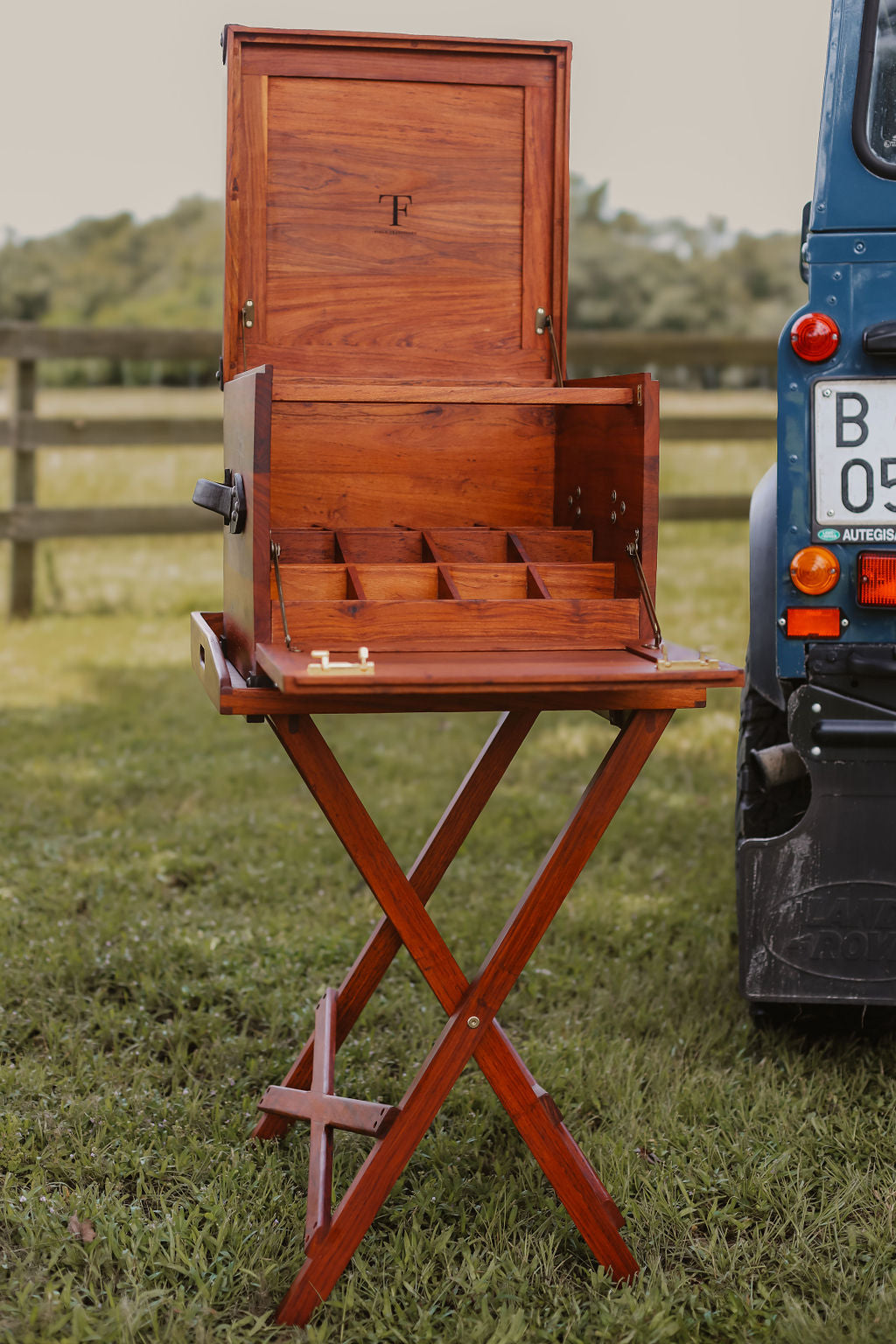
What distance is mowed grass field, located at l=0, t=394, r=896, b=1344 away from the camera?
2.03 meters

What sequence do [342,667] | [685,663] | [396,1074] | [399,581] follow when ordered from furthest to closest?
[396,1074] → [399,581] → [685,663] → [342,667]

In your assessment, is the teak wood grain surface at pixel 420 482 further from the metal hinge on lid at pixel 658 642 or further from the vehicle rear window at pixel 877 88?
the vehicle rear window at pixel 877 88

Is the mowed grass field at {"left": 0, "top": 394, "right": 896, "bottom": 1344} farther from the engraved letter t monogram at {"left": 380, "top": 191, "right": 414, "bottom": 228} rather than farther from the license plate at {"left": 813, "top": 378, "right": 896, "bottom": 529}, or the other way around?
the engraved letter t monogram at {"left": 380, "top": 191, "right": 414, "bottom": 228}

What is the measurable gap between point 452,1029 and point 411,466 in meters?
1.15

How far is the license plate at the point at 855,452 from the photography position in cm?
241

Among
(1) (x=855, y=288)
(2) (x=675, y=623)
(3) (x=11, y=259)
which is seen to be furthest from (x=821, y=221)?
(3) (x=11, y=259)

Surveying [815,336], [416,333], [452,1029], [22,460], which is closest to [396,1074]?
[452,1029]

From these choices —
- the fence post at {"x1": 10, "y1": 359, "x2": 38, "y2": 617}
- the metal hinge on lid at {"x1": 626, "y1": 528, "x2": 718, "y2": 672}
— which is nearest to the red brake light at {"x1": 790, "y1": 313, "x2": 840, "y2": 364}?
the metal hinge on lid at {"x1": 626, "y1": 528, "x2": 718, "y2": 672}

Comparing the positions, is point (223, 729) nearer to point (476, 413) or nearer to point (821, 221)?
point (476, 413)

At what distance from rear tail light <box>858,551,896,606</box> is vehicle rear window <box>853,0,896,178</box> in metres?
0.80

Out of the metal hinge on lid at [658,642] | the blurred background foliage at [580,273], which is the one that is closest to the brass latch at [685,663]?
the metal hinge on lid at [658,642]

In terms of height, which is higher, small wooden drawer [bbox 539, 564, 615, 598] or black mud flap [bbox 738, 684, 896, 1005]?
small wooden drawer [bbox 539, 564, 615, 598]

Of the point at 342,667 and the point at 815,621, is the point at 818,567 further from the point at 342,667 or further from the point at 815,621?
the point at 342,667

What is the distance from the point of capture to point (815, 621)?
96.7 inches
